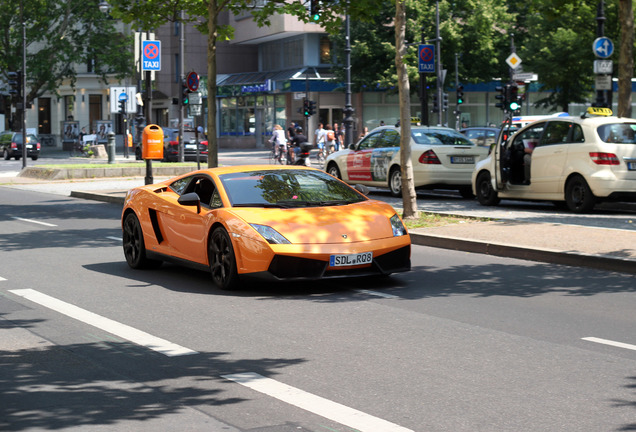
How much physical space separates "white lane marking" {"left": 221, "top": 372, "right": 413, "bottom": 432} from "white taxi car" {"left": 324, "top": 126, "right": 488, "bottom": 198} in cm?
1691

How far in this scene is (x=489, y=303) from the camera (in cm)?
942

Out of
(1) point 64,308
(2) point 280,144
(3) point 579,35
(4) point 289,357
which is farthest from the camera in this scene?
(3) point 579,35

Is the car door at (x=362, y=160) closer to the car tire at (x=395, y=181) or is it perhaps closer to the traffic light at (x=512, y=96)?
the car tire at (x=395, y=181)

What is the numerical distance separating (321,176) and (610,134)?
844 centimetres

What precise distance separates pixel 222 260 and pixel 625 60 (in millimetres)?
12283

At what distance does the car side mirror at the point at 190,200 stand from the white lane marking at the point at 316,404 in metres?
4.36

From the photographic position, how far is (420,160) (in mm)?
23203

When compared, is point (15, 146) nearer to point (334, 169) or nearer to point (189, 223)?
point (334, 169)

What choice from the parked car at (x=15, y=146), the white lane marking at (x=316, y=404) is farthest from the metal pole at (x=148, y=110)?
the parked car at (x=15, y=146)

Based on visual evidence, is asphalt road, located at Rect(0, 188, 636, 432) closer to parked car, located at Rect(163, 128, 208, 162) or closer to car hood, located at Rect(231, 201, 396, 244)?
car hood, located at Rect(231, 201, 396, 244)

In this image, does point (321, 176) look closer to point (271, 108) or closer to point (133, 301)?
point (133, 301)

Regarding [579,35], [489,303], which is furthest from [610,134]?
[579,35]

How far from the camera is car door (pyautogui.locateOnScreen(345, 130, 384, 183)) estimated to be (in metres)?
24.7

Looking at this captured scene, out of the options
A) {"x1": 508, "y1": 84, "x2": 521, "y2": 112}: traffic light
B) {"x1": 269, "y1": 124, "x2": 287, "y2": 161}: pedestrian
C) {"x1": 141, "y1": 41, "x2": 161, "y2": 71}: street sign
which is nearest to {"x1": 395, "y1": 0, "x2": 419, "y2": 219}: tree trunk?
{"x1": 141, "y1": 41, "x2": 161, "y2": 71}: street sign
